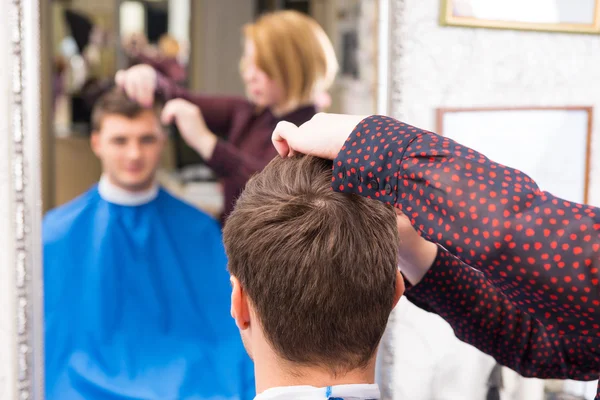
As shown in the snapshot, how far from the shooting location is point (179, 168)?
12.0ft

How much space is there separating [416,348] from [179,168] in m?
2.15

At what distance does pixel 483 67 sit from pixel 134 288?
4.16 ft

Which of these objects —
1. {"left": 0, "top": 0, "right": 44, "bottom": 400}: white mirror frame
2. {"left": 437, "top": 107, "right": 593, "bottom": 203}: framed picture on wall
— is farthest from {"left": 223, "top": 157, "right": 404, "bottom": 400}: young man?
{"left": 437, "top": 107, "right": 593, "bottom": 203}: framed picture on wall

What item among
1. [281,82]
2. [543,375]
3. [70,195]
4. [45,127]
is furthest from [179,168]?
[543,375]

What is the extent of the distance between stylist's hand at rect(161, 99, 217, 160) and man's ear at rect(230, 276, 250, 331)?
1.16 metres

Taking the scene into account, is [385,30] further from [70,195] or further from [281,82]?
[70,195]

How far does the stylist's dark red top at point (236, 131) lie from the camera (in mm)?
2111

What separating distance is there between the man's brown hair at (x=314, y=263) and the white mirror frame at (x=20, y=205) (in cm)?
73

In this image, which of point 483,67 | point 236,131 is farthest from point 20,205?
point 483,67

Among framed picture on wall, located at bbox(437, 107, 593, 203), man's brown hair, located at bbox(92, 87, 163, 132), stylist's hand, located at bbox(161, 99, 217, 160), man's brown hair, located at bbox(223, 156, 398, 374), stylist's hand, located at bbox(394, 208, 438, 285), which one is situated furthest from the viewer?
man's brown hair, located at bbox(92, 87, 163, 132)

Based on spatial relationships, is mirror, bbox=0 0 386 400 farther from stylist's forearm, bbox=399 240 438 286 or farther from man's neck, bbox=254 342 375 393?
man's neck, bbox=254 342 375 393

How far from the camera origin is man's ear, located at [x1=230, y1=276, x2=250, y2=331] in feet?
3.20

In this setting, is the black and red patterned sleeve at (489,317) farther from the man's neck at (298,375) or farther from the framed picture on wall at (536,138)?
the framed picture on wall at (536,138)

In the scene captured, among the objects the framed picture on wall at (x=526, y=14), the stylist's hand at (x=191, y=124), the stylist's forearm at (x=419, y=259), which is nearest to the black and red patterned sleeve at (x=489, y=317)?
the stylist's forearm at (x=419, y=259)
